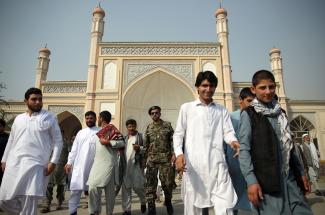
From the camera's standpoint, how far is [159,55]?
15.0 m

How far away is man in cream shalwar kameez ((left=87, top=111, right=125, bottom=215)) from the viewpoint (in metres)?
3.15

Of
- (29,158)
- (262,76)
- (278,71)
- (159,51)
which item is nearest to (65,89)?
(159,51)

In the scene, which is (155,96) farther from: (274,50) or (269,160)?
(269,160)

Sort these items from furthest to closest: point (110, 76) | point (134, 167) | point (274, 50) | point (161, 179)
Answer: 1. point (274, 50)
2. point (110, 76)
3. point (134, 167)
4. point (161, 179)

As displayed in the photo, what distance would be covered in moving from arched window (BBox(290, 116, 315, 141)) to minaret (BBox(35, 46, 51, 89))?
1668 cm

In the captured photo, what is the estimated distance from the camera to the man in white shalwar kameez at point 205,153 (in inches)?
76.8

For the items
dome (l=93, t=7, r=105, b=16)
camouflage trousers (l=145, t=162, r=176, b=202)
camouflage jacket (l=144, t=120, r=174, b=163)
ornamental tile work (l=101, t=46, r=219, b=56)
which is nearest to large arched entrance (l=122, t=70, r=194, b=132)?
ornamental tile work (l=101, t=46, r=219, b=56)

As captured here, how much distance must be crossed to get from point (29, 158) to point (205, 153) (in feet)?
5.71

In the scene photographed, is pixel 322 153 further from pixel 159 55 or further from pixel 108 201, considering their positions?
pixel 108 201

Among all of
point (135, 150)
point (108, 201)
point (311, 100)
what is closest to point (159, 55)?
point (311, 100)

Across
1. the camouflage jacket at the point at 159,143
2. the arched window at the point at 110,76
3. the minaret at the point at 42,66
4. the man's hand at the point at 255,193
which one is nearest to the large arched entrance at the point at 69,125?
the minaret at the point at 42,66

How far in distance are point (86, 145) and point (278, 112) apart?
305 centimetres

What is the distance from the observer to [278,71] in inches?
637

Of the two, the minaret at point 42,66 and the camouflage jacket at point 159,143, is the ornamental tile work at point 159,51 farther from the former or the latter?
the camouflage jacket at point 159,143
